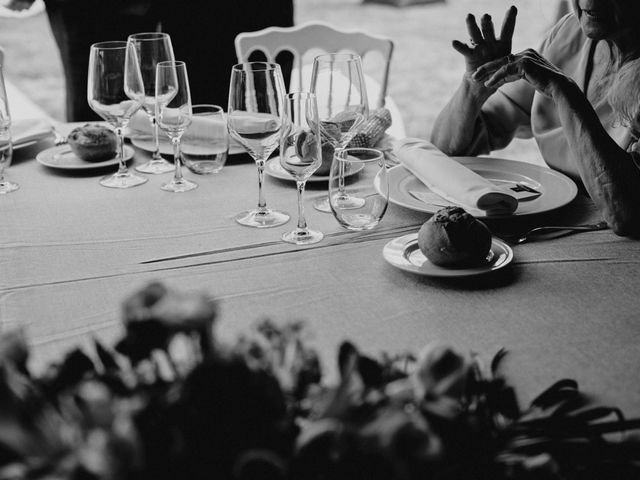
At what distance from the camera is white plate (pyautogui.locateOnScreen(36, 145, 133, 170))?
155 cm

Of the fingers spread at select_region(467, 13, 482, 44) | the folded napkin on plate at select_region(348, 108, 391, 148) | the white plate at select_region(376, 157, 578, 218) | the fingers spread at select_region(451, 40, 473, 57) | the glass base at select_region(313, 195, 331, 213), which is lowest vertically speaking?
the glass base at select_region(313, 195, 331, 213)

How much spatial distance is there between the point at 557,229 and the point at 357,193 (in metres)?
0.32

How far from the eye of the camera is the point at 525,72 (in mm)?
1437

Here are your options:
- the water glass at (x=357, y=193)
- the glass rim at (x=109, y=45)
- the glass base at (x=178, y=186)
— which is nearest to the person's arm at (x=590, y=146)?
the water glass at (x=357, y=193)

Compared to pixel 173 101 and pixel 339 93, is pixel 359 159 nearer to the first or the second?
pixel 339 93

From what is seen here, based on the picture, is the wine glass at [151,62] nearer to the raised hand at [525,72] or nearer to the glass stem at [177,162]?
the glass stem at [177,162]

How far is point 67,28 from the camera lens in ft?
9.12

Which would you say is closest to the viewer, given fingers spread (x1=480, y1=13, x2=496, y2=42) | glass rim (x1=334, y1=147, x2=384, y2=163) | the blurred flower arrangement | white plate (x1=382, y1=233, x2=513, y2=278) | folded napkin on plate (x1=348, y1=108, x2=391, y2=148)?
the blurred flower arrangement

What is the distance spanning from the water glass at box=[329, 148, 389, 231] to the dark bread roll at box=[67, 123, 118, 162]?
0.57 m

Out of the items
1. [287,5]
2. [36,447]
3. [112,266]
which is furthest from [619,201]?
[287,5]

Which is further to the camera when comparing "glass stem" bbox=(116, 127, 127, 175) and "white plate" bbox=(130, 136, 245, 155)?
"white plate" bbox=(130, 136, 245, 155)

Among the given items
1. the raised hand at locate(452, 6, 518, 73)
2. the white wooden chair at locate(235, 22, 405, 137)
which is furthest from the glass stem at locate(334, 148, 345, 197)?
the white wooden chair at locate(235, 22, 405, 137)

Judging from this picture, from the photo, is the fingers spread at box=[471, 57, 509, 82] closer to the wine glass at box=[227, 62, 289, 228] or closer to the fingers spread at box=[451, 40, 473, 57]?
the fingers spread at box=[451, 40, 473, 57]

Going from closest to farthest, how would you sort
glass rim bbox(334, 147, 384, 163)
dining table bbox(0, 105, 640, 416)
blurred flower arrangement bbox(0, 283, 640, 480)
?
1. blurred flower arrangement bbox(0, 283, 640, 480)
2. dining table bbox(0, 105, 640, 416)
3. glass rim bbox(334, 147, 384, 163)
